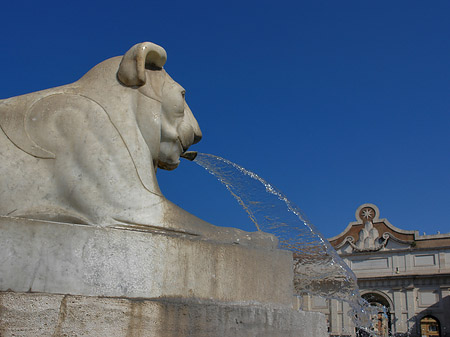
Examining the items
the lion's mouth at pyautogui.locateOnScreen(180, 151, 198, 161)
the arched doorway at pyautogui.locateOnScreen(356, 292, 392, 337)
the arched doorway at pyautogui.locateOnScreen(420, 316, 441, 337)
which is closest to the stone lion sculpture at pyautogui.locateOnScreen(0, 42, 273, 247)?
the lion's mouth at pyautogui.locateOnScreen(180, 151, 198, 161)

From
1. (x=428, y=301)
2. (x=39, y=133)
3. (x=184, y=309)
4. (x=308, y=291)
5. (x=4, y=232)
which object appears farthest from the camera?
(x=428, y=301)

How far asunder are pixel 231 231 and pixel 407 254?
109ft

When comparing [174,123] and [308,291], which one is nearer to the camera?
[174,123]

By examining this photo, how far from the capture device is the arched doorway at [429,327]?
3120 centimetres

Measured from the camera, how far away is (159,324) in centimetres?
255

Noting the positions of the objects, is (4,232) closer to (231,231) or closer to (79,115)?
(79,115)

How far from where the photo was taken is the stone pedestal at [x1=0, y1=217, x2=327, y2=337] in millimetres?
2357

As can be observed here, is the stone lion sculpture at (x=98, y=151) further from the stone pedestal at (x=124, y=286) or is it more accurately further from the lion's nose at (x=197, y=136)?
the lion's nose at (x=197, y=136)

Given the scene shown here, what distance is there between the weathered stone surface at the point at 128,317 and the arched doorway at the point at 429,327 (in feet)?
105

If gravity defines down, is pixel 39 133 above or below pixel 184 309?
above

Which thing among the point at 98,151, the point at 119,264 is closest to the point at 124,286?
the point at 119,264

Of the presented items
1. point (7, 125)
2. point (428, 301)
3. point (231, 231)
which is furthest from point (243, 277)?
point (428, 301)

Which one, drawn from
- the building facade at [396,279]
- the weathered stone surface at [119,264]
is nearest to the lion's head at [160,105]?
the weathered stone surface at [119,264]

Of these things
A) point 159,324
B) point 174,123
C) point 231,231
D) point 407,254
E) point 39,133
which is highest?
point 407,254
